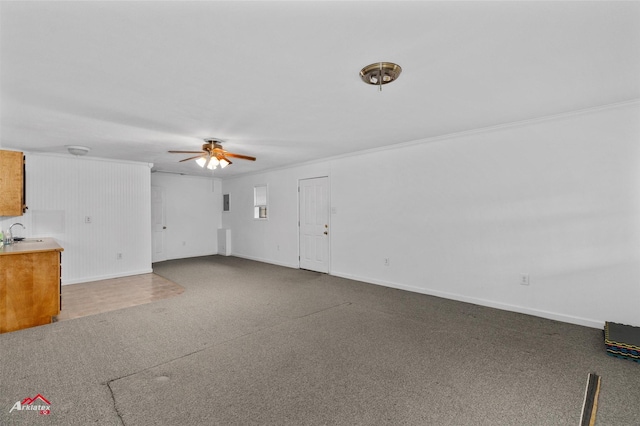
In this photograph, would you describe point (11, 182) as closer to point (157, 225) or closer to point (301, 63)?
point (157, 225)

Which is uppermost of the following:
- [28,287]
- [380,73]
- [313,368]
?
[380,73]

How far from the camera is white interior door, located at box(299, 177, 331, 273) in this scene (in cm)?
616

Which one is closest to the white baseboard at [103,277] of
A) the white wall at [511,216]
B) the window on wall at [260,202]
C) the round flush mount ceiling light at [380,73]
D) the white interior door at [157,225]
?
the white interior door at [157,225]

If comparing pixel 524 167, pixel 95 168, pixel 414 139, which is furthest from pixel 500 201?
pixel 95 168

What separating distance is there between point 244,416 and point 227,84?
2541mm

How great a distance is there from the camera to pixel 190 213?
8469mm

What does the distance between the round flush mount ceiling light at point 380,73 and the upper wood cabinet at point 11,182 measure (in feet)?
16.5

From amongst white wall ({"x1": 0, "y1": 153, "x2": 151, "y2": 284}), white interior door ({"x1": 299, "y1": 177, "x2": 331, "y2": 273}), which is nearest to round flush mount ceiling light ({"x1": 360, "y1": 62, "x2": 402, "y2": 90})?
white interior door ({"x1": 299, "y1": 177, "x2": 331, "y2": 273})

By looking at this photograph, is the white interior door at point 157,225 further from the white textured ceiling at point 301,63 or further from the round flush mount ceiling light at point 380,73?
the round flush mount ceiling light at point 380,73

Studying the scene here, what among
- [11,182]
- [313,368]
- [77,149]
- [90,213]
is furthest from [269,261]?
[313,368]

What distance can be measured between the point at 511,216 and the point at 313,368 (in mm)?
3195

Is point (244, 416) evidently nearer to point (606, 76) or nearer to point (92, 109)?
point (92, 109)

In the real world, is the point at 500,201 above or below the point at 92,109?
below

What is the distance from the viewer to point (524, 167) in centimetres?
373
